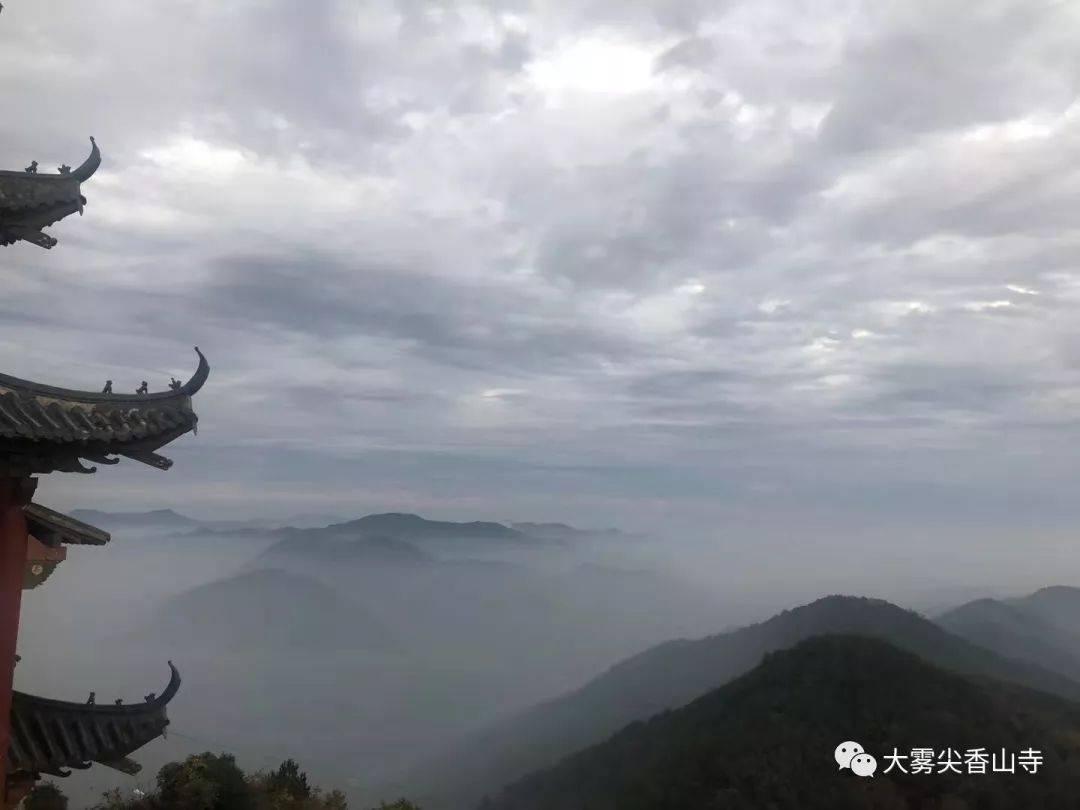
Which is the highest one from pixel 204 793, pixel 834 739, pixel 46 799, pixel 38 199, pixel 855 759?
pixel 38 199

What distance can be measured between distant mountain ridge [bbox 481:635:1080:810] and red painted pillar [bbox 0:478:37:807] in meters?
51.8

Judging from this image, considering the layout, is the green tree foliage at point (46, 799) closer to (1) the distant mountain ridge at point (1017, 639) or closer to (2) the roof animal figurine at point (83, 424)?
(2) the roof animal figurine at point (83, 424)

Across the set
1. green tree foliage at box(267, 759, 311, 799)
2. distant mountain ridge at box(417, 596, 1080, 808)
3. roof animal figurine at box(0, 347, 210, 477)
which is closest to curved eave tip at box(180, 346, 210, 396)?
roof animal figurine at box(0, 347, 210, 477)

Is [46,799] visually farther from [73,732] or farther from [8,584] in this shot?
[8,584]

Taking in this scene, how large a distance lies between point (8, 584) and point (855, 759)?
59.9 m

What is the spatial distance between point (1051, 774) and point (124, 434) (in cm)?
6072

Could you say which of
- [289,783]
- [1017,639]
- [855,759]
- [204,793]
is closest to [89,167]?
[204,793]

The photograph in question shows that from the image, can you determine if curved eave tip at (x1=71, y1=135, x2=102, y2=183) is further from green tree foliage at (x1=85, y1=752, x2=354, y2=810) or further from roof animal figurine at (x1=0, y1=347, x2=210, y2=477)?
green tree foliage at (x1=85, y1=752, x2=354, y2=810)

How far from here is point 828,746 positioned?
5828 cm

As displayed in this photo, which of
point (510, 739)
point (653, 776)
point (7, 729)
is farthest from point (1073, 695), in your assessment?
point (7, 729)

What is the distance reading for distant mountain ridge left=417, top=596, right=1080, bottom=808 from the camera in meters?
118

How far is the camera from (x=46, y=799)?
1012 inches

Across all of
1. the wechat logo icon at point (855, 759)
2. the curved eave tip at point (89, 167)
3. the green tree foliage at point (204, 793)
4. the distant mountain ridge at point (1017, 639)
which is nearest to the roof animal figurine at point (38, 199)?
the curved eave tip at point (89, 167)

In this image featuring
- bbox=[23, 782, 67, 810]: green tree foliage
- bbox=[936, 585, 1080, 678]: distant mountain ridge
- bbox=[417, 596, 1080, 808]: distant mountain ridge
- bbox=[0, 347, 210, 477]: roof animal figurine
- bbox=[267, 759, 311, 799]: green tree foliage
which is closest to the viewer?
bbox=[0, 347, 210, 477]: roof animal figurine
